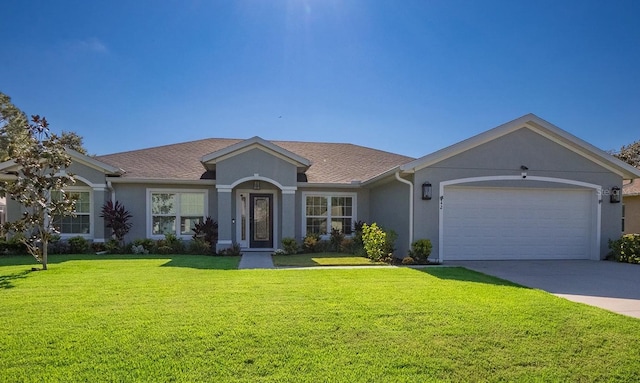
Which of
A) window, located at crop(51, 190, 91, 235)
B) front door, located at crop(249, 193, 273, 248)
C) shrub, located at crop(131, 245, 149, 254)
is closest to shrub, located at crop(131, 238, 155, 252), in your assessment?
shrub, located at crop(131, 245, 149, 254)

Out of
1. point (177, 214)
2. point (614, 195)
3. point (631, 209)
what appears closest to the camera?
point (614, 195)

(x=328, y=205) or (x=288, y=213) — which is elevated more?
(x=328, y=205)

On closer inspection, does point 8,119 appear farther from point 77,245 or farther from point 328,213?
point 328,213

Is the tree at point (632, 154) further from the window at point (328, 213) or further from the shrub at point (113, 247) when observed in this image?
the shrub at point (113, 247)

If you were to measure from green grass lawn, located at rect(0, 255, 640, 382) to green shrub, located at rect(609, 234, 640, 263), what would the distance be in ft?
24.8

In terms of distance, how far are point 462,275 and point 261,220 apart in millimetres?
8655

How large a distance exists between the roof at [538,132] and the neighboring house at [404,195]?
36 mm

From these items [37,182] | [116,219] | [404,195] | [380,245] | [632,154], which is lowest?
[380,245]

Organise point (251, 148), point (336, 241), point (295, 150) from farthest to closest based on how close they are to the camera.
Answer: point (295, 150) → point (336, 241) → point (251, 148)

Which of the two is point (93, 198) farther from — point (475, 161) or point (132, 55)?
point (475, 161)

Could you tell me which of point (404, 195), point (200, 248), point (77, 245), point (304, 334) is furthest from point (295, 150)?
point (304, 334)

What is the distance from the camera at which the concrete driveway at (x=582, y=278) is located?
6.30 metres

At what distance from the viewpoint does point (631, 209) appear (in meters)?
19.8

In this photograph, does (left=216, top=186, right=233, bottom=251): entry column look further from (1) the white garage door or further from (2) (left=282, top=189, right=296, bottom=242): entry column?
(1) the white garage door
